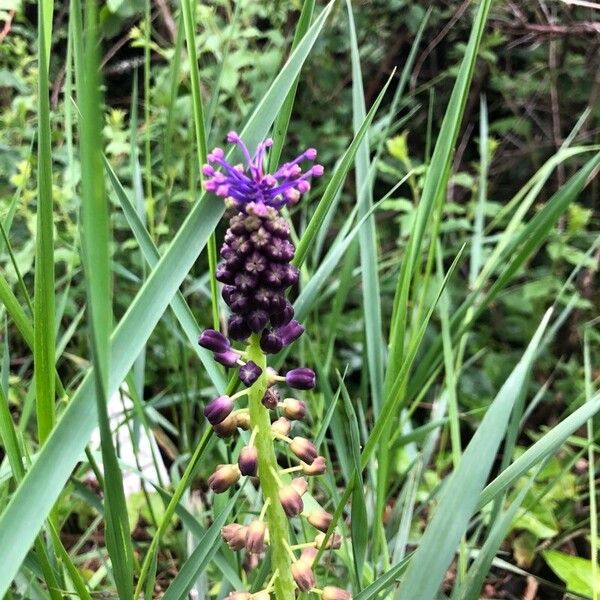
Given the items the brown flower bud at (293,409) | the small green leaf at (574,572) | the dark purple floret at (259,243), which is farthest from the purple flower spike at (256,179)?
the small green leaf at (574,572)

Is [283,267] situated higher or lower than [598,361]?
higher

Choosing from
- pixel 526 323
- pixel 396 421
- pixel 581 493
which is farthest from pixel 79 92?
pixel 526 323

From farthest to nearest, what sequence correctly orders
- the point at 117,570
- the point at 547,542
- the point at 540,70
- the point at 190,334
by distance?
the point at 540,70 < the point at 547,542 < the point at 190,334 < the point at 117,570

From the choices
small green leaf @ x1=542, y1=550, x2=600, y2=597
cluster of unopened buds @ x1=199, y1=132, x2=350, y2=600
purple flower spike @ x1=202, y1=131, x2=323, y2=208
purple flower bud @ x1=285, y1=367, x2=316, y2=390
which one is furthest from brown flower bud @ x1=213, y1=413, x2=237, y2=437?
small green leaf @ x1=542, y1=550, x2=600, y2=597

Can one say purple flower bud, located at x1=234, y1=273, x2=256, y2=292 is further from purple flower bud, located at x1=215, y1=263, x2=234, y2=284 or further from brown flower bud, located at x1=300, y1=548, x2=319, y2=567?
brown flower bud, located at x1=300, y1=548, x2=319, y2=567

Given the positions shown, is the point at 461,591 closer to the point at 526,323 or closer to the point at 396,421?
the point at 396,421

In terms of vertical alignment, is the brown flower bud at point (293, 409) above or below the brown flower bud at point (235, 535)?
above

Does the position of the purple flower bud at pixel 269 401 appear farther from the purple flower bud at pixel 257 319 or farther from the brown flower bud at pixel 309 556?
the brown flower bud at pixel 309 556
